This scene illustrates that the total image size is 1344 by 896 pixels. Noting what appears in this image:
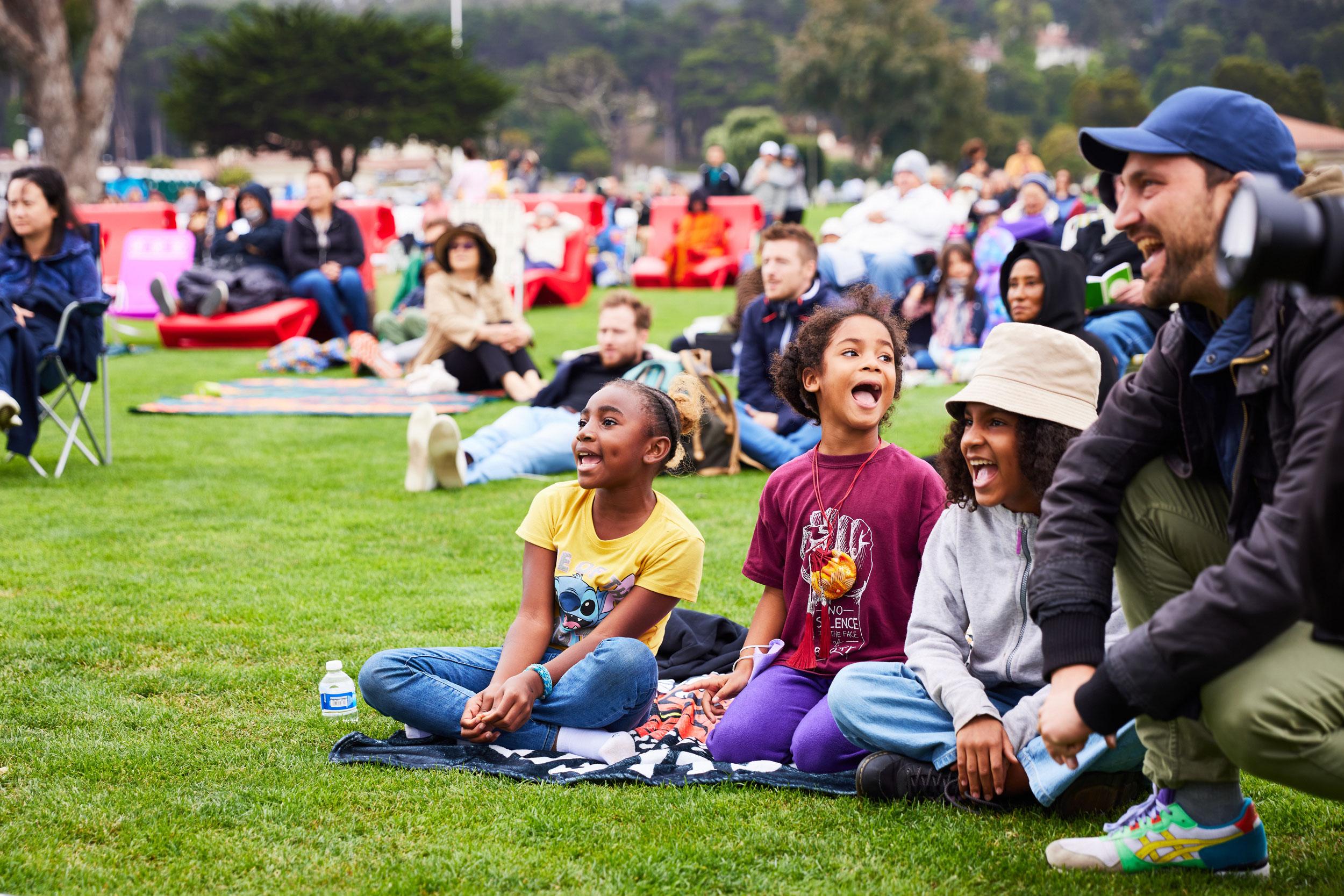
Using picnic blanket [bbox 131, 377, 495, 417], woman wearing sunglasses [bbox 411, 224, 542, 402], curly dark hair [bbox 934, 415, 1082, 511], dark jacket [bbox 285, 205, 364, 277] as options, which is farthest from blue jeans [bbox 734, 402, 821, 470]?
dark jacket [bbox 285, 205, 364, 277]

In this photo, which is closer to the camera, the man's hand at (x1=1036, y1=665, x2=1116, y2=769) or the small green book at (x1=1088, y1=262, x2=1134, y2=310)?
the man's hand at (x1=1036, y1=665, x2=1116, y2=769)

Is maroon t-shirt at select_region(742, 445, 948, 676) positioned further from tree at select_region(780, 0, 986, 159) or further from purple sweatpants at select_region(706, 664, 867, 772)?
tree at select_region(780, 0, 986, 159)

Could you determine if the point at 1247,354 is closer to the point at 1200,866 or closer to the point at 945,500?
the point at 1200,866

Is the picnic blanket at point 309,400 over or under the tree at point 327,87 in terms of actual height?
under

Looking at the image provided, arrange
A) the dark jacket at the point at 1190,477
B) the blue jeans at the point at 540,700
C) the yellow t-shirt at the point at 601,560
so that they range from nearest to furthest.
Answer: the dark jacket at the point at 1190,477 → the blue jeans at the point at 540,700 → the yellow t-shirt at the point at 601,560

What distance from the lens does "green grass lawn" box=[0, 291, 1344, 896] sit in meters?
2.75

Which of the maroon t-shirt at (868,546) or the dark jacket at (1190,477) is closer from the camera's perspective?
the dark jacket at (1190,477)

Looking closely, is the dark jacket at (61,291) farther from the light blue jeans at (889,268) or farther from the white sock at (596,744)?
the light blue jeans at (889,268)

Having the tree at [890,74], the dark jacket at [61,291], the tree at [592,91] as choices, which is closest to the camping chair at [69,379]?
the dark jacket at [61,291]

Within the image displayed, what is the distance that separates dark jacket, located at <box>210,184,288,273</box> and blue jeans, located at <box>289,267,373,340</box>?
0.36 metres

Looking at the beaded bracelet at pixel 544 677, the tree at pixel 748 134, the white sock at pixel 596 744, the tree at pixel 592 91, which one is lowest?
the white sock at pixel 596 744

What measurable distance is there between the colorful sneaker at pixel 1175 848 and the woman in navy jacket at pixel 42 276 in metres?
6.09

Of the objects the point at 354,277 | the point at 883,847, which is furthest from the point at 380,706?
the point at 354,277

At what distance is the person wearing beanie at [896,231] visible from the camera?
1180 cm
